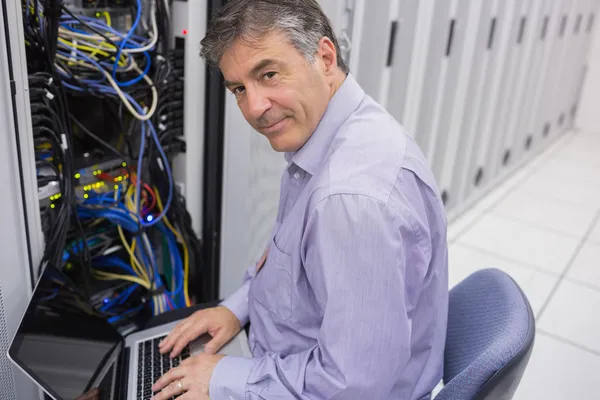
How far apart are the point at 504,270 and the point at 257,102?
235 centimetres

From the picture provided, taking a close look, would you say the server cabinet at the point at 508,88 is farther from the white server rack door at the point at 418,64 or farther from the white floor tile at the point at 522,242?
the white server rack door at the point at 418,64

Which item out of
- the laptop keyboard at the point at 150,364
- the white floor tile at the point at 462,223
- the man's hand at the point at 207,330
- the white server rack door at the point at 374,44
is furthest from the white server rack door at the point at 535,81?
the laptop keyboard at the point at 150,364

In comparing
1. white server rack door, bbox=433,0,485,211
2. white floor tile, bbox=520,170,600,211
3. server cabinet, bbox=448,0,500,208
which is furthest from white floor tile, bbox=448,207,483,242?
white floor tile, bbox=520,170,600,211

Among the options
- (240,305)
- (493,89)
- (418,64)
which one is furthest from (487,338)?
(493,89)

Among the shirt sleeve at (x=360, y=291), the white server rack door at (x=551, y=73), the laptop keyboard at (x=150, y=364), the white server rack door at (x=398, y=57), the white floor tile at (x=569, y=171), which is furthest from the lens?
the white floor tile at (x=569, y=171)

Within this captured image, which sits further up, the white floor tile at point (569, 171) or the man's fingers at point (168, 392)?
the man's fingers at point (168, 392)

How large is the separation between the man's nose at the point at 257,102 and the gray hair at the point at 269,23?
98 mm

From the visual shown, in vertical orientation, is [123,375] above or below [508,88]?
below

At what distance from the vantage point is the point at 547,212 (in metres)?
3.66

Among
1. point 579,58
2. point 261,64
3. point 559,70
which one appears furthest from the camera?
point 579,58

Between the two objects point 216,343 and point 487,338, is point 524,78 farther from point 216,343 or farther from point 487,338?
point 216,343

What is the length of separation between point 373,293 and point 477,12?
88.7 inches

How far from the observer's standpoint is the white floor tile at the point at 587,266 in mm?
2812

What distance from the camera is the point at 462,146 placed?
310 cm
